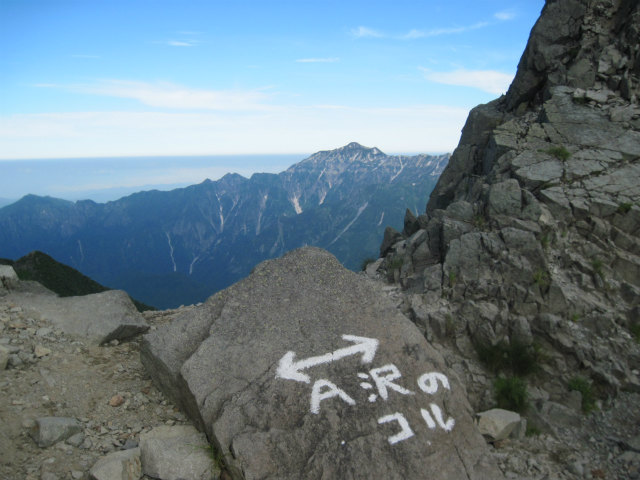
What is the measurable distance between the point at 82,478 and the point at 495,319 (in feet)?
31.9

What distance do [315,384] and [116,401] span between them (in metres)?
4.53

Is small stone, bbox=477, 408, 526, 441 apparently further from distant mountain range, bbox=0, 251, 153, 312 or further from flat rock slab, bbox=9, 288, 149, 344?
distant mountain range, bbox=0, 251, 153, 312

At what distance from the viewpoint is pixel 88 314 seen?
36.6 feet

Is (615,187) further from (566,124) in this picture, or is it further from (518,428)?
(518,428)

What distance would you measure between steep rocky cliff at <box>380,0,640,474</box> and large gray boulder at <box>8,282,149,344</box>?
8132 mm

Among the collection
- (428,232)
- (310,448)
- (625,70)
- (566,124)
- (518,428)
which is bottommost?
(518,428)

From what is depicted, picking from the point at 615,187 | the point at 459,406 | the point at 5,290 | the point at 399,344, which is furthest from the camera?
the point at 615,187

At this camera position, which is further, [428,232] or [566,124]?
[566,124]

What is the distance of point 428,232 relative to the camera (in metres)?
14.8

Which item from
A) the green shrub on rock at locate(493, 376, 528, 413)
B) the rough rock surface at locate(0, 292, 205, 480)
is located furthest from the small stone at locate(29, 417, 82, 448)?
the green shrub on rock at locate(493, 376, 528, 413)

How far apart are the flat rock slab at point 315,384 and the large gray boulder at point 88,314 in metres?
2.82

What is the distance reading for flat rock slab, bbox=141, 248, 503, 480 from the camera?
654 centimetres

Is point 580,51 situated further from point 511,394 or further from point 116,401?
point 116,401

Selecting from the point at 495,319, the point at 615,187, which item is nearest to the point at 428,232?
the point at 495,319
